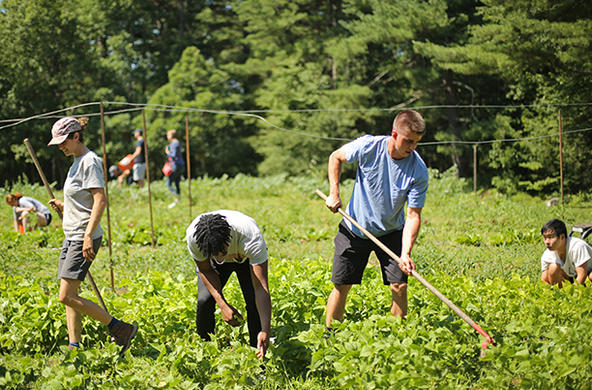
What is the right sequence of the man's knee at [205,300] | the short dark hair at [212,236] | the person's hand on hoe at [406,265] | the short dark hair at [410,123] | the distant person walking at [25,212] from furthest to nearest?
the distant person walking at [25,212], the man's knee at [205,300], the person's hand on hoe at [406,265], the short dark hair at [410,123], the short dark hair at [212,236]

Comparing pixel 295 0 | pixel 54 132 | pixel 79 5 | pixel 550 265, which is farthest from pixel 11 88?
pixel 550 265

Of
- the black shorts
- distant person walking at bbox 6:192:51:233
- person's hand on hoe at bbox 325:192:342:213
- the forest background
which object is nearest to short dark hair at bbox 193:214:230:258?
person's hand on hoe at bbox 325:192:342:213

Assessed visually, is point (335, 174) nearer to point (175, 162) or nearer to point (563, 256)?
point (563, 256)

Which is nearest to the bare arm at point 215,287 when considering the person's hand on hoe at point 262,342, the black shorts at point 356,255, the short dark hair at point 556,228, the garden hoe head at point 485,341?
the person's hand on hoe at point 262,342

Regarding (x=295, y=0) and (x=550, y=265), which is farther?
(x=295, y=0)

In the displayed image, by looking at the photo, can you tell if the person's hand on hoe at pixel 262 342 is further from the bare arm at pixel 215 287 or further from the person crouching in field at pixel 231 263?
the bare arm at pixel 215 287

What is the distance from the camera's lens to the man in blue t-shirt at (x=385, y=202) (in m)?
3.61

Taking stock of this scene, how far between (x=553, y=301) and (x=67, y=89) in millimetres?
21447

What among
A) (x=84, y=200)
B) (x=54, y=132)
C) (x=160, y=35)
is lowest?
(x=84, y=200)

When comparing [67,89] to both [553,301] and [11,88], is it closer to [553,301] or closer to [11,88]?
[11,88]

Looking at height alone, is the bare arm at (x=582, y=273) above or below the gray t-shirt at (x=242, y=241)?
below

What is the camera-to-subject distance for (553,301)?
412 cm

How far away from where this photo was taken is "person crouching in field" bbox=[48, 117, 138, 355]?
12.5 ft

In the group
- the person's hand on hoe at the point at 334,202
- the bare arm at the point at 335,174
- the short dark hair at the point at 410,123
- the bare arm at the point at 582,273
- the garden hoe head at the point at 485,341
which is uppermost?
the short dark hair at the point at 410,123
